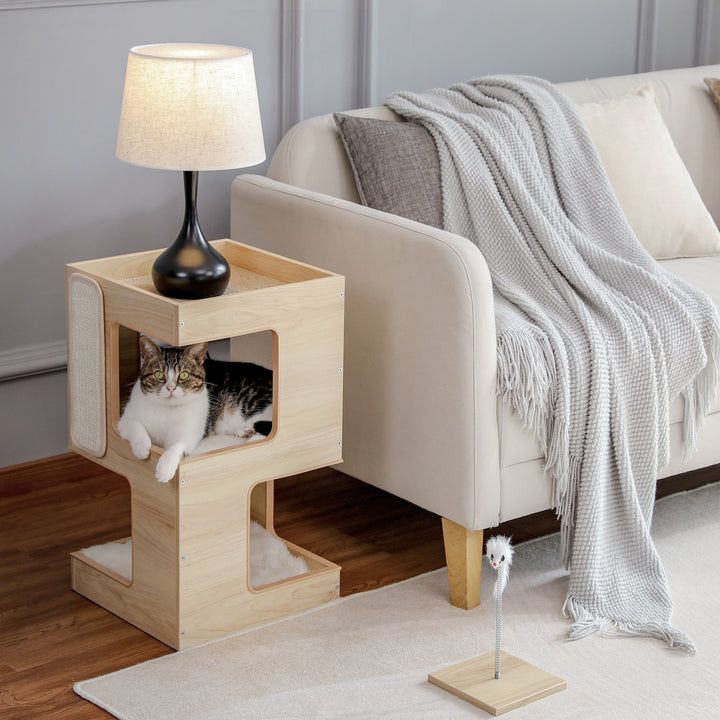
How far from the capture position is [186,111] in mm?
2035

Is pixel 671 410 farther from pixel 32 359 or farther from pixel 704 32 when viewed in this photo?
pixel 704 32

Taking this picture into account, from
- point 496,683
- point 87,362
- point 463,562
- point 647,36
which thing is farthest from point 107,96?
point 647,36

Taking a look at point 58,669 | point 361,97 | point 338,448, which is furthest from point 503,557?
point 361,97

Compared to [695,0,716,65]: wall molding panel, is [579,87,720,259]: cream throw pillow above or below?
below

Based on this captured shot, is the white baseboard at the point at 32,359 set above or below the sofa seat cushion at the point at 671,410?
below

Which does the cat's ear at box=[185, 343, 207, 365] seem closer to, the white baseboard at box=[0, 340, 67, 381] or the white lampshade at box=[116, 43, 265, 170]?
the white lampshade at box=[116, 43, 265, 170]

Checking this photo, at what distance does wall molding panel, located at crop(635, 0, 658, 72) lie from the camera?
3691mm

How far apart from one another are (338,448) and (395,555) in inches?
13.4

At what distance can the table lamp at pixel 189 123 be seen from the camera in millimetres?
2031

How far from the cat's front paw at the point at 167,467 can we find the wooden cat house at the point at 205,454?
0.01m

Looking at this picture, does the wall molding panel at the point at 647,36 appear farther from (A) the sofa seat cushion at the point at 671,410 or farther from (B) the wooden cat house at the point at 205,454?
(B) the wooden cat house at the point at 205,454

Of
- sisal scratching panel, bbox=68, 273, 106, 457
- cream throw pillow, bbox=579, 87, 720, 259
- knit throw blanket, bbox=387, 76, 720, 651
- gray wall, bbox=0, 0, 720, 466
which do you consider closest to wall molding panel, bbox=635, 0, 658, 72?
gray wall, bbox=0, 0, 720, 466

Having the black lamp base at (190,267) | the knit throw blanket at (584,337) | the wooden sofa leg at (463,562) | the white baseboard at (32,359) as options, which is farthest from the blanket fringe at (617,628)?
the white baseboard at (32,359)

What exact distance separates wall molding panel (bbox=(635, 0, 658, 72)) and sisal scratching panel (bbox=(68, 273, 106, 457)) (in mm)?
2103
